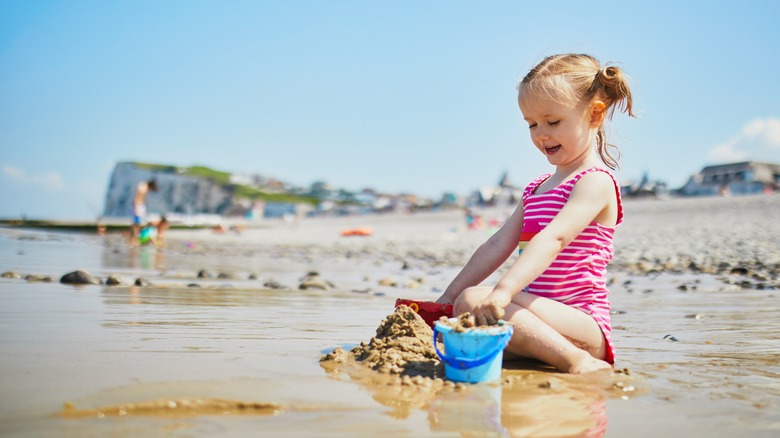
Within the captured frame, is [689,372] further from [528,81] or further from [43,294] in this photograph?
[43,294]

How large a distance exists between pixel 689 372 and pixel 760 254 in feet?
27.6

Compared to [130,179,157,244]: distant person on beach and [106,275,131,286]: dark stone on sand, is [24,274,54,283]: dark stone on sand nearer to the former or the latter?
[106,275,131,286]: dark stone on sand

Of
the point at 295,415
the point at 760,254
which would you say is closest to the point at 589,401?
the point at 295,415

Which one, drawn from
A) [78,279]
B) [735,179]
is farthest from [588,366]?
[735,179]

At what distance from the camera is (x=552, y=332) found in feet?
8.07

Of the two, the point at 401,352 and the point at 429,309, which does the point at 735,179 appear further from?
the point at 401,352

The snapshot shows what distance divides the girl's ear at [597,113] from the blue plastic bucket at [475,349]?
1162mm

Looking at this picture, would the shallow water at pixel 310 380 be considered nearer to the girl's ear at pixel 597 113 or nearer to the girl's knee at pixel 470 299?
the girl's knee at pixel 470 299

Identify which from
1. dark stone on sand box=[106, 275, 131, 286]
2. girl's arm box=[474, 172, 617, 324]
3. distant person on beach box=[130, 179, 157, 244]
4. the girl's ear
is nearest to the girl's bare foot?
girl's arm box=[474, 172, 617, 324]

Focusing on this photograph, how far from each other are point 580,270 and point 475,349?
84 centimetres

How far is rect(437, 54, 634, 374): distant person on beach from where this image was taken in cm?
245

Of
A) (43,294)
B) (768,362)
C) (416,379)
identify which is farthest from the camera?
(43,294)

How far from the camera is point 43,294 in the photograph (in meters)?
4.25

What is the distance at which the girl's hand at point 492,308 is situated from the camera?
2232 mm
